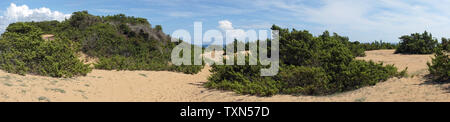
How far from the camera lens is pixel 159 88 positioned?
11.3 m

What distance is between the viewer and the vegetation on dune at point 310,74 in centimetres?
823

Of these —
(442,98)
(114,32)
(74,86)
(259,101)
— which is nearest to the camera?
(442,98)

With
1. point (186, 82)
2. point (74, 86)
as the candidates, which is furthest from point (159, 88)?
point (74, 86)

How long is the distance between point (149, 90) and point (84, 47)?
444 inches

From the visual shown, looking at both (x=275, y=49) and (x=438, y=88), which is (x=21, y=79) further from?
(x=438, y=88)

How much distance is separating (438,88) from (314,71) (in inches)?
120

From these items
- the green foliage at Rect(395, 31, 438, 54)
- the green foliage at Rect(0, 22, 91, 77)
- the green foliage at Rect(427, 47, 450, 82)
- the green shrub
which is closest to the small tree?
the green foliage at Rect(427, 47, 450, 82)

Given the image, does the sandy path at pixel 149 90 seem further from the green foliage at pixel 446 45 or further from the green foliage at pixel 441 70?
the green foliage at pixel 446 45

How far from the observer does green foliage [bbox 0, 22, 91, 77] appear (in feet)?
34.0

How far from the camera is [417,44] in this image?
1567 centimetres

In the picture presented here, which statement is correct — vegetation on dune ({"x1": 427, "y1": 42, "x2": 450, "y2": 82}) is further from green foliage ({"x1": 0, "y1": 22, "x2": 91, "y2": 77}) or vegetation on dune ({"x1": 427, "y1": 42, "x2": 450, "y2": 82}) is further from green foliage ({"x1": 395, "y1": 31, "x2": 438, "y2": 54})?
green foliage ({"x1": 0, "y1": 22, "x2": 91, "y2": 77})

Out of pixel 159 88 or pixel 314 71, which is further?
pixel 159 88

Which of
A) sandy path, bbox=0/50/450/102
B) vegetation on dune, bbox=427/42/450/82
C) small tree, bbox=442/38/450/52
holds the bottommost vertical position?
sandy path, bbox=0/50/450/102

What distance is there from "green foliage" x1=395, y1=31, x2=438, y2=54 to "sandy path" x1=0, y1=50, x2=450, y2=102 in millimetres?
6622
